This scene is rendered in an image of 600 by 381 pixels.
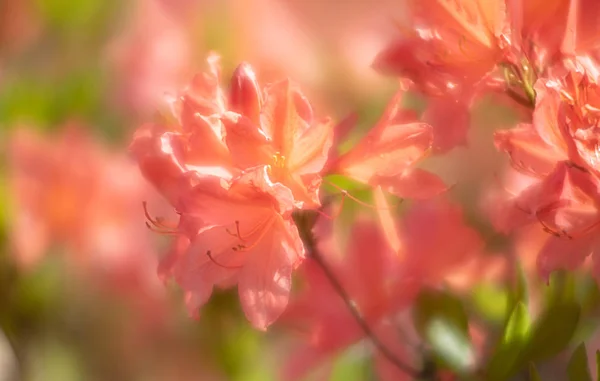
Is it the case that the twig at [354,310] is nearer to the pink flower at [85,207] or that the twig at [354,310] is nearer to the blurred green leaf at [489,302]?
the blurred green leaf at [489,302]

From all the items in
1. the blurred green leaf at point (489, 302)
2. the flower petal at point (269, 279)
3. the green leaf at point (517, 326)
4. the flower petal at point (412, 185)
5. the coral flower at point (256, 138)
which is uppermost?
the coral flower at point (256, 138)

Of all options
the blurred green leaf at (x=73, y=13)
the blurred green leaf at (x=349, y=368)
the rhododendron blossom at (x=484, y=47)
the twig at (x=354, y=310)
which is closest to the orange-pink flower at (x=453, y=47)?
the rhododendron blossom at (x=484, y=47)

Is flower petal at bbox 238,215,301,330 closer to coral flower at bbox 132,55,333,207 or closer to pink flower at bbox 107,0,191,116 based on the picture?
coral flower at bbox 132,55,333,207

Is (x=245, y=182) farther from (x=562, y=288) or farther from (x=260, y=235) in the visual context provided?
(x=562, y=288)

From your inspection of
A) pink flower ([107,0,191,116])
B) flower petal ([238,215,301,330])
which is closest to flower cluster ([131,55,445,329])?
flower petal ([238,215,301,330])

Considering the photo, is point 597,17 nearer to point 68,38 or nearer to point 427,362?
point 427,362

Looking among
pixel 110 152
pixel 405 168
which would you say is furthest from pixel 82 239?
pixel 405 168

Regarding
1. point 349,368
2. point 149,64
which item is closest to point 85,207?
point 149,64
